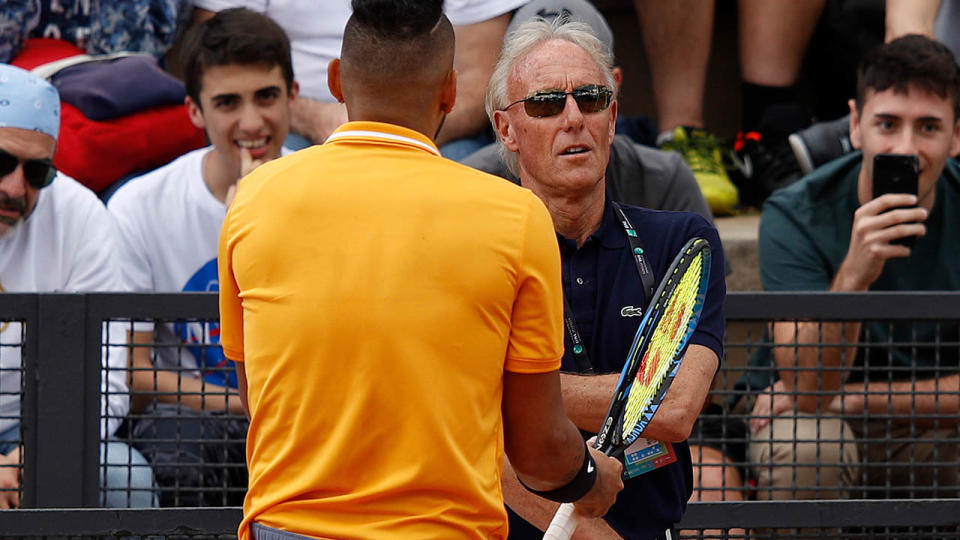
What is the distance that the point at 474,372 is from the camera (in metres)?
2.02

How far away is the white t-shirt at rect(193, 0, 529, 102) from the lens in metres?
5.32

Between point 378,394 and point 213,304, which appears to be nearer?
point 378,394

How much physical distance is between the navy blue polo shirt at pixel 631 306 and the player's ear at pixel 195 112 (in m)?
2.25

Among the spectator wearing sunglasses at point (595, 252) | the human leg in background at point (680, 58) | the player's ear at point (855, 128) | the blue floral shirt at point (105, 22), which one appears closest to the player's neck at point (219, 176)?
the blue floral shirt at point (105, 22)

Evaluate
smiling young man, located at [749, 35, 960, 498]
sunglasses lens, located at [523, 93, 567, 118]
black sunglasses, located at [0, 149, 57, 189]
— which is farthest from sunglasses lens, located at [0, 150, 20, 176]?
smiling young man, located at [749, 35, 960, 498]

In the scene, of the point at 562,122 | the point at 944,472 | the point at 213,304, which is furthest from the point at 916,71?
the point at 213,304

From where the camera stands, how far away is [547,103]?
9.77ft

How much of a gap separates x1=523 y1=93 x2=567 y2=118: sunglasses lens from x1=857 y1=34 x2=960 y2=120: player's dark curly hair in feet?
5.63

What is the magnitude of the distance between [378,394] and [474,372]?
0.48ft

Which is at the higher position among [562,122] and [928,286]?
[562,122]

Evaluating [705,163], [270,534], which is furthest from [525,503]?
[705,163]

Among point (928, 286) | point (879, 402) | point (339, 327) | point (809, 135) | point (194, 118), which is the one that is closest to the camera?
point (339, 327)

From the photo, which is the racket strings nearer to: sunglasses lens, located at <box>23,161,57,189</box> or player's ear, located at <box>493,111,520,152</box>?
player's ear, located at <box>493,111,520,152</box>

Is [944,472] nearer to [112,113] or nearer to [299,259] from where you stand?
[299,259]
